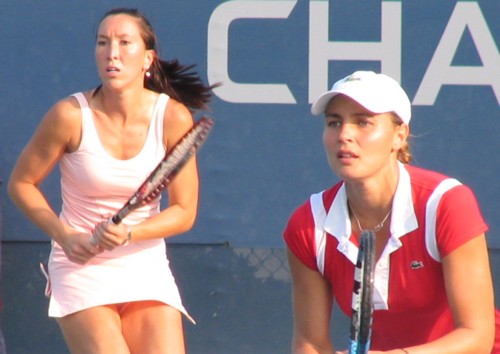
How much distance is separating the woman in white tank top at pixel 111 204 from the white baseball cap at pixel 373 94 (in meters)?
0.92

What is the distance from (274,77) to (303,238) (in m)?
1.95

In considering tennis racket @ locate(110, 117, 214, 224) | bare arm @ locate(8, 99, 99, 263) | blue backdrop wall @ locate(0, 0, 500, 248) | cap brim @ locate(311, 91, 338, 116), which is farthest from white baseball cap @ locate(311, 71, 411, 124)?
blue backdrop wall @ locate(0, 0, 500, 248)

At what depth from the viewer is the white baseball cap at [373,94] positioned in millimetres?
3102

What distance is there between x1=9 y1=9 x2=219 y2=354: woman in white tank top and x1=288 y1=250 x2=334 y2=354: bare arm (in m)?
0.68

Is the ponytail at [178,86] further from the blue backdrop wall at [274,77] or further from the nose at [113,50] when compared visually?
the blue backdrop wall at [274,77]

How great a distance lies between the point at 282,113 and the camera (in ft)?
16.9

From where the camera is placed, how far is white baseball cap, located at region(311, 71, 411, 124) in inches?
122

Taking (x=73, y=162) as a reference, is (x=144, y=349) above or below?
below

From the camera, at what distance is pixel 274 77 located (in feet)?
16.9

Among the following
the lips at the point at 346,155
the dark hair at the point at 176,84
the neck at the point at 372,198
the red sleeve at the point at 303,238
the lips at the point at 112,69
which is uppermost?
the lips at the point at 112,69

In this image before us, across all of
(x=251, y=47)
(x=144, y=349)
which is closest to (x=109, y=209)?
(x=144, y=349)

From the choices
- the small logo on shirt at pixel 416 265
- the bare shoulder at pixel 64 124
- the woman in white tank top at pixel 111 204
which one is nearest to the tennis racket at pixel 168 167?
the woman in white tank top at pixel 111 204

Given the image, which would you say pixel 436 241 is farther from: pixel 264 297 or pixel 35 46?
pixel 35 46

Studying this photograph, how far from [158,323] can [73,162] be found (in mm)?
580
